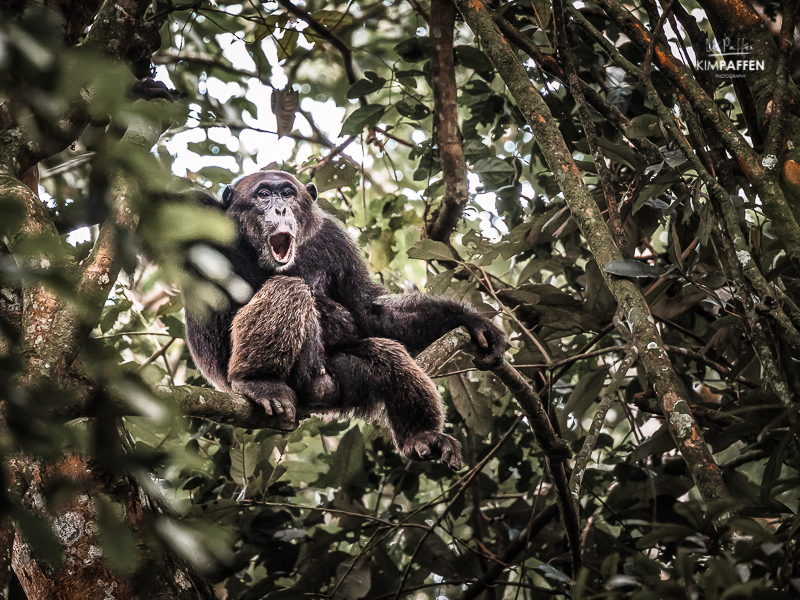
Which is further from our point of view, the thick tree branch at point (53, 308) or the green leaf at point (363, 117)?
the green leaf at point (363, 117)

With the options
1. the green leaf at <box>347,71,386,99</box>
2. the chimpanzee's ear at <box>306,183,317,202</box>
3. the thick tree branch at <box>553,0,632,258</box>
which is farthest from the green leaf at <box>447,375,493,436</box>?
the green leaf at <box>347,71,386,99</box>

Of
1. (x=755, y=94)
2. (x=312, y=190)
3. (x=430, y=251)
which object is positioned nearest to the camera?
(x=755, y=94)

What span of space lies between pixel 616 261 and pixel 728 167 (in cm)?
70

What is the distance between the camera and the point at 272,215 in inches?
132

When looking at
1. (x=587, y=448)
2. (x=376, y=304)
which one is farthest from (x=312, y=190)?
(x=587, y=448)

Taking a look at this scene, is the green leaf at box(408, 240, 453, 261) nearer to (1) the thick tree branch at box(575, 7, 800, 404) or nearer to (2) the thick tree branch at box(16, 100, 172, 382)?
(1) the thick tree branch at box(575, 7, 800, 404)

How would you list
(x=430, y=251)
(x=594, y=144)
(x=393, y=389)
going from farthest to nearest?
(x=430, y=251), (x=393, y=389), (x=594, y=144)

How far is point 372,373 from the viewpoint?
3348 millimetres

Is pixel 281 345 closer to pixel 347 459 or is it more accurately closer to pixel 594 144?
pixel 347 459

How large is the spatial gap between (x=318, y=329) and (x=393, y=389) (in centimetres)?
47

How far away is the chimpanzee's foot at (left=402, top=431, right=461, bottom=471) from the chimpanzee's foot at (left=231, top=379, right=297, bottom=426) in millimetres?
622

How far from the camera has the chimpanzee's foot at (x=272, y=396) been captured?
Answer: 8.82 feet

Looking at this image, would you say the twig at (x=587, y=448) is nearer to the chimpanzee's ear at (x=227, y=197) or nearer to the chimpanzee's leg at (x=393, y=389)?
the chimpanzee's leg at (x=393, y=389)

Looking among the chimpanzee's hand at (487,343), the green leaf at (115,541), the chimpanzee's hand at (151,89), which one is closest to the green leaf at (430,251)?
the chimpanzee's hand at (487,343)
